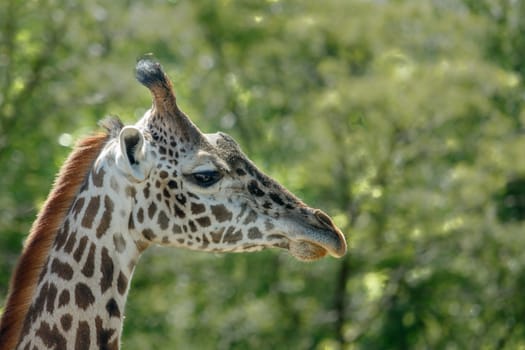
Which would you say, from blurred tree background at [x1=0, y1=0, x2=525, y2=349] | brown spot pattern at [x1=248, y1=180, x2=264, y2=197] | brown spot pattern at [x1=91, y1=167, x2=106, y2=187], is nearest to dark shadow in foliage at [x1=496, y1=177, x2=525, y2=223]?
blurred tree background at [x1=0, y1=0, x2=525, y2=349]

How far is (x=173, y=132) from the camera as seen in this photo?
20.6ft

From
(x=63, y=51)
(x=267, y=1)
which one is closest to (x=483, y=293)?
(x=267, y=1)

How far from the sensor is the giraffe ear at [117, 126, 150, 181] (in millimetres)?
5898

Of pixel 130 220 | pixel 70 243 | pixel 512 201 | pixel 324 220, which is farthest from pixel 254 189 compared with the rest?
pixel 512 201

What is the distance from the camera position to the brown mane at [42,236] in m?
5.84

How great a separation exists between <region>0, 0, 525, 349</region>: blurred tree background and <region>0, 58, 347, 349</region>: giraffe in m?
10.3

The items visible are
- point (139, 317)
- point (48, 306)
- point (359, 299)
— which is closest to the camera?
point (48, 306)

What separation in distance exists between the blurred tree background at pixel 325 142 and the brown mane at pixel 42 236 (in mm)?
10208

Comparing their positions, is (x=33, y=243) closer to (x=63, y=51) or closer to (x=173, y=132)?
(x=173, y=132)

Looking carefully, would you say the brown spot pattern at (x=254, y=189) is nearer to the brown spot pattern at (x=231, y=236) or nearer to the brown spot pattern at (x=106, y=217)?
the brown spot pattern at (x=231, y=236)

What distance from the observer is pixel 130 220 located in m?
6.07

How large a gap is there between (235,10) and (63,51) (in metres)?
3.77

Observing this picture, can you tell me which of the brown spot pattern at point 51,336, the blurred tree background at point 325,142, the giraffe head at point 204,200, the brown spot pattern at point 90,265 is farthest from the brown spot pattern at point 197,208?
the blurred tree background at point 325,142

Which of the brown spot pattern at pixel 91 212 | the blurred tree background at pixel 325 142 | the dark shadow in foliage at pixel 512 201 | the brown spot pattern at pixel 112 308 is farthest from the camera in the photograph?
the dark shadow in foliage at pixel 512 201
